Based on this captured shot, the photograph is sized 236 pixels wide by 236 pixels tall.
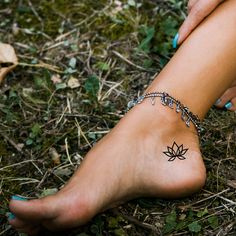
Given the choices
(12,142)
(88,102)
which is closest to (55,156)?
(12,142)

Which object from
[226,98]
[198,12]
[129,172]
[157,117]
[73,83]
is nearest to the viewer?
[129,172]

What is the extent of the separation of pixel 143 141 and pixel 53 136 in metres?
0.39

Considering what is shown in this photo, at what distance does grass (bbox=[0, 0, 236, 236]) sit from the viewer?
1.48 metres

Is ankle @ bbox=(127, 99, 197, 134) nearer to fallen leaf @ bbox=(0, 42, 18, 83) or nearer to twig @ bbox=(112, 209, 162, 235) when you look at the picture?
twig @ bbox=(112, 209, 162, 235)

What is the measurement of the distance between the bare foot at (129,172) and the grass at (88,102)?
3.3 inches

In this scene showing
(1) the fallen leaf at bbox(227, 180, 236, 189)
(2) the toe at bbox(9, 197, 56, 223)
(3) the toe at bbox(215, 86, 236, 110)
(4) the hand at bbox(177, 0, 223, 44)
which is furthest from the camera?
(3) the toe at bbox(215, 86, 236, 110)

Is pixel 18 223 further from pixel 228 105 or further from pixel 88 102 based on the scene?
pixel 228 105

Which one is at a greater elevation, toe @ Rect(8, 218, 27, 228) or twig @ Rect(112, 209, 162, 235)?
twig @ Rect(112, 209, 162, 235)

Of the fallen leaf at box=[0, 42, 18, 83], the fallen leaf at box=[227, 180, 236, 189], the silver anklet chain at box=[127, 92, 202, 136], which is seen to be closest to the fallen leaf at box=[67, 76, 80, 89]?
the fallen leaf at box=[0, 42, 18, 83]

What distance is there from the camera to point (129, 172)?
143 centimetres

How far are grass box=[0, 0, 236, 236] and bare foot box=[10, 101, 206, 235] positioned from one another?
8cm

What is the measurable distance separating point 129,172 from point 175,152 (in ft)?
0.53

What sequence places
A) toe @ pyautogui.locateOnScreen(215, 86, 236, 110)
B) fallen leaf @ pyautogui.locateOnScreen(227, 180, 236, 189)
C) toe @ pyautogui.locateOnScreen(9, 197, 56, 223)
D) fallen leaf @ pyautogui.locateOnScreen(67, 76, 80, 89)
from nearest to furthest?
toe @ pyautogui.locateOnScreen(9, 197, 56, 223), fallen leaf @ pyautogui.locateOnScreen(227, 180, 236, 189), toe @ pyautogui.locateOnScreen(215, 86, 236, 110), fallen leaf @ pyautogui.locateOnScreen(67, 76, 80, 89)

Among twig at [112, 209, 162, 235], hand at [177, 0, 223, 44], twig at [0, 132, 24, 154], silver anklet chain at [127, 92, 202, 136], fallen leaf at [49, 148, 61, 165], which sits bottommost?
twig at [0, 132, 24, 154]
